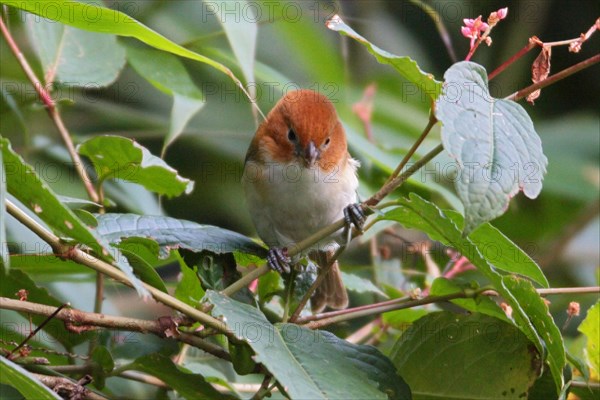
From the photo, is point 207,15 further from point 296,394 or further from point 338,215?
point 296,394

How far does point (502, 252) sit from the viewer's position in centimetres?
162

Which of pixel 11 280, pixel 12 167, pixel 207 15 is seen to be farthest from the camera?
pixel 207 15

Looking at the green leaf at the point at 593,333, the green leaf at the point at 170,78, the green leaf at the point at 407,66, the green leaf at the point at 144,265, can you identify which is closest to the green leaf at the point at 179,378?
the green leaf at the point at 144,265

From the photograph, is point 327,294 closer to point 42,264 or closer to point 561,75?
point 42,264

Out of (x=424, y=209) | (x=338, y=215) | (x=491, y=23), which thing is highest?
(x=491, y=23)

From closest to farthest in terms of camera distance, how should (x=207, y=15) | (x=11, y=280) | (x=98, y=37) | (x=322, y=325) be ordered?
(x=322, y=325)
(x=11, y=280)
(x=98, y=37)
(x=207, y=15)

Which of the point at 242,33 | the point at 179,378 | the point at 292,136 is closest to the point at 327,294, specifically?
the point at 292,136

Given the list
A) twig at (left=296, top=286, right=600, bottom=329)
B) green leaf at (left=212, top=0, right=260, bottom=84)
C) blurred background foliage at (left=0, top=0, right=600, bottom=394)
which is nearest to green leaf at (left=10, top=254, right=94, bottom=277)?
blurred background foliage at (left=0, top=0, right=600, bottom=394)

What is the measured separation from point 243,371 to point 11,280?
1.98 feet

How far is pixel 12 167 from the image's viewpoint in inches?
48.7

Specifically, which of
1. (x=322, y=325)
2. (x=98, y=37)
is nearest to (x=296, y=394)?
(x=322, y=325)

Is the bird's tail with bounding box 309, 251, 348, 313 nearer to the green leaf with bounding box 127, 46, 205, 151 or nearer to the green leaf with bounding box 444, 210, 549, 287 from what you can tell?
the green leaf with bounding box 127, 46, 205, 151

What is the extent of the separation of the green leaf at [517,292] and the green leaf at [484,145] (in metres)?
0.18

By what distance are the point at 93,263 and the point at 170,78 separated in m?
1.23
